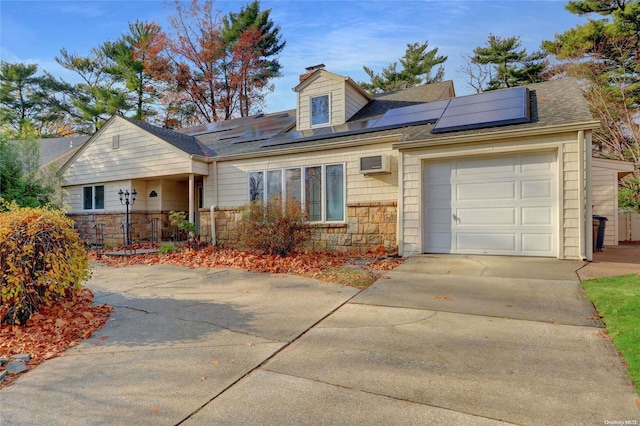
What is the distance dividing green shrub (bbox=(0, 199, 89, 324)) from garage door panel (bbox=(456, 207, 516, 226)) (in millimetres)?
6928

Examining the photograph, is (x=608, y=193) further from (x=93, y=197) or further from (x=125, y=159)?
(x=93, y=197)

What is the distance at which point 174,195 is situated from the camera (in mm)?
13203

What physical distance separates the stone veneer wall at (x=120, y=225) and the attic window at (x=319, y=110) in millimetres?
6750

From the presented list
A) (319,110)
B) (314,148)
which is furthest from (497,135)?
(319,110)

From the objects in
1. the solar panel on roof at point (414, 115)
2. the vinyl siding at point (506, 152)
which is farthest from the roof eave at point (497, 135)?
the solar panel on roof at point (414, 115)

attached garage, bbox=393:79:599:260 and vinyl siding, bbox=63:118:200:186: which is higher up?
vinyl siding, bbox=63:118:200:186

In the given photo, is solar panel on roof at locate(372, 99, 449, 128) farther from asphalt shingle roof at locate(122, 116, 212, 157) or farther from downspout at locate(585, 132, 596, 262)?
asphalt shingle roof at locate(122, 116, 212, 157)

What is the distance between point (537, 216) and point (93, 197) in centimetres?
1503

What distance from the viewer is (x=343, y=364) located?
272 centimetres

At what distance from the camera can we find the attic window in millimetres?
11562

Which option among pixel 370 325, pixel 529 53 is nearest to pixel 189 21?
pixel 529 53

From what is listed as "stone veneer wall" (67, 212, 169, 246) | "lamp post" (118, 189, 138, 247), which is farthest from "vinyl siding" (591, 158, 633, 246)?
"lamp post" (118, 189, 138, 247)

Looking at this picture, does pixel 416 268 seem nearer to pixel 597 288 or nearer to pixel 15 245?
pixel 597 288

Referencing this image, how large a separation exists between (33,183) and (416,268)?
44.9 ft
